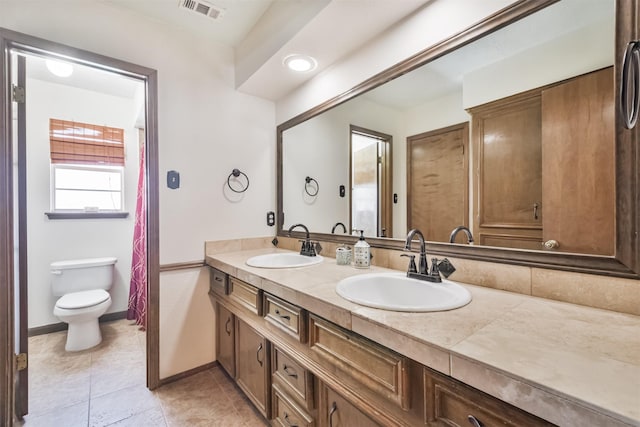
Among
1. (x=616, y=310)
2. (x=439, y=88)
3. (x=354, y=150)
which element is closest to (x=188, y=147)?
(x=354, y=150)

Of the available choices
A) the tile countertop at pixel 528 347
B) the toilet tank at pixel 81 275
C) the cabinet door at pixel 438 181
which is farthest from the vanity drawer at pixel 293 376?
the toilet tank at pixel 81 275

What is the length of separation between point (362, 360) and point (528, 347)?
0.45m

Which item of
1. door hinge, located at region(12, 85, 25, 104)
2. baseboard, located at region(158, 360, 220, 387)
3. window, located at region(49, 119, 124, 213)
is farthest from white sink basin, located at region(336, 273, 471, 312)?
window, located at region(49, 119, 124, 213)

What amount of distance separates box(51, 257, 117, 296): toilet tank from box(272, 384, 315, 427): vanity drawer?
2.35m

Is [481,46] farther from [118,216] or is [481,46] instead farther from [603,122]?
[118,216]

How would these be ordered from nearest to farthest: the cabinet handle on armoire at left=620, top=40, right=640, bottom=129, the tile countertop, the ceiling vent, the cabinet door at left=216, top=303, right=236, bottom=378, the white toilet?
the tile countertop → the cabinet handle on armoire at left=620, top=40, right=640, bottom=129 → the ceiling vent → the cabinet door at left=216, top=303, right=236, bottom=378 → the white toilet

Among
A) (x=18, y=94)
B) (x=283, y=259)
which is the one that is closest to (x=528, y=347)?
(x=283, y=259)

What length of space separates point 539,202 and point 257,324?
1358mm

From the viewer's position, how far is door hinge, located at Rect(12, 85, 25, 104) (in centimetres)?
148

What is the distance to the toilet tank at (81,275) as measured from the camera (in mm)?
2508

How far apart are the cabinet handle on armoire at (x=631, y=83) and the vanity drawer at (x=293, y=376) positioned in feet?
4.40

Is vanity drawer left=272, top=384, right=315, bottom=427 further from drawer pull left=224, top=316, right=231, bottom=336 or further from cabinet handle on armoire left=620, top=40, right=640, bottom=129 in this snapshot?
cabinet handle on armoire left=620, top=40, right=640, bottom=129

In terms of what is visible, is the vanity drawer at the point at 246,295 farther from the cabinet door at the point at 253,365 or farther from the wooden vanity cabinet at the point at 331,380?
the cabinet door at the point at 253,365

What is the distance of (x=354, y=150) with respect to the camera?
181cm
